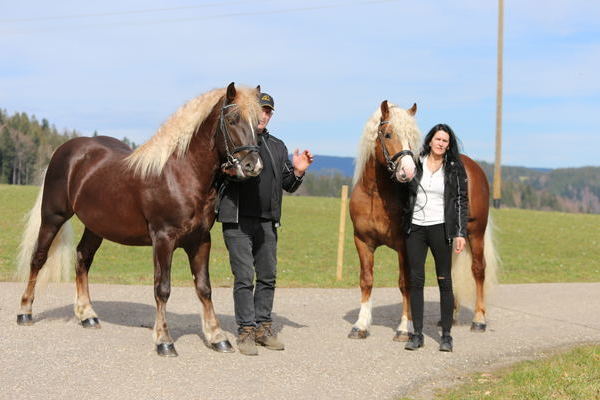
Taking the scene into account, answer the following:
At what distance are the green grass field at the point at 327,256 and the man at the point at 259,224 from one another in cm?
381

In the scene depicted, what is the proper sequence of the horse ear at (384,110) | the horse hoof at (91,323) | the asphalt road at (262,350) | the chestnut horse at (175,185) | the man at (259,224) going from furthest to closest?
1. the horse hoof at (91,323)
2. the horse ear at (384,110)
3. the man at (259,224)
4. the chestnut horse at (175,185)
5. the asphalt road at (262,350)

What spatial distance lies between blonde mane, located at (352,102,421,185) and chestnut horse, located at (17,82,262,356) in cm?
128

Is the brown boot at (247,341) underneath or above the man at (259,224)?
underneath

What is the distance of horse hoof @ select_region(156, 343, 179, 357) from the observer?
19.3 feet

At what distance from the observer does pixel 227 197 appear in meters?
6.11

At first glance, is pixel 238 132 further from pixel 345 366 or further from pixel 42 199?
pixel 42 199

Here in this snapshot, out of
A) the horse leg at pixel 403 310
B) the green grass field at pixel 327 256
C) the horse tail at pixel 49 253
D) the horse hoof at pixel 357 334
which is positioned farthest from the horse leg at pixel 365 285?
the green grass field at pixel 327 256

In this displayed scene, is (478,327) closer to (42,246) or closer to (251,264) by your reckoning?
(251,264)

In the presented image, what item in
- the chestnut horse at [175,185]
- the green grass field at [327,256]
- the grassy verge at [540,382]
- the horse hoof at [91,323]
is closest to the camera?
the grassy verge at [540,382]

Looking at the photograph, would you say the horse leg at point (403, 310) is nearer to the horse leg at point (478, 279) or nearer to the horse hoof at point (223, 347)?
the horse leg at point (478, 279)

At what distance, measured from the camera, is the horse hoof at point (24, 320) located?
713 centimetres

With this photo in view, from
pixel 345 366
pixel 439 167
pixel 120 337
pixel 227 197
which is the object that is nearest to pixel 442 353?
pixel 345 366

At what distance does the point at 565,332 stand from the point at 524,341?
800 mm

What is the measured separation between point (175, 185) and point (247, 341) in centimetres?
156
